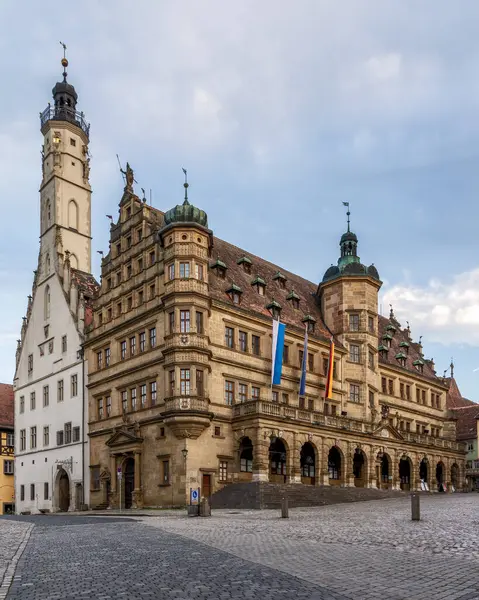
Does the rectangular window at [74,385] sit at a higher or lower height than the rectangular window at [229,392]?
higher

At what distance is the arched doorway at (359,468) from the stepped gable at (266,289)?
9.86 meters

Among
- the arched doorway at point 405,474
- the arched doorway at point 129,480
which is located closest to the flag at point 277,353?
the arched doorway at point 129,480

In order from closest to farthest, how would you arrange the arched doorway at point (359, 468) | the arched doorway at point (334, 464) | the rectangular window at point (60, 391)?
1. the arched doorway at point (334, 464)
2. the arched doorway at point (359, 468)
3. the rectangular window at point (60, 391)

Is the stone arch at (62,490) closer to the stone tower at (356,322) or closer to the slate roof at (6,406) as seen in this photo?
the slate roof at (6,406)

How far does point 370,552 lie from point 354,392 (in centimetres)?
4626

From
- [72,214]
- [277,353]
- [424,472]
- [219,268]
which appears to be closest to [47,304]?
[72,214]

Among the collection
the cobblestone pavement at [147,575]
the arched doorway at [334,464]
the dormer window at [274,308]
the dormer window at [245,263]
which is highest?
the dormer window at [245,263]

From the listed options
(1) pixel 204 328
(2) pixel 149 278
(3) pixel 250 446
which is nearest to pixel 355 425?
(3) pixel 250 446

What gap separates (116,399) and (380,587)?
43.3m

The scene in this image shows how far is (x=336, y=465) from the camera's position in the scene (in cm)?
5600

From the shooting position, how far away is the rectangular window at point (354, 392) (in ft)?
200

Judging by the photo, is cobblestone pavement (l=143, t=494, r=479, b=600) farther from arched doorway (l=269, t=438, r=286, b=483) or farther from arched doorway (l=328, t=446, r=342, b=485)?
arched doorway (l=328, t=446, r=342, b=485)

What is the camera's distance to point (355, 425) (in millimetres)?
55281

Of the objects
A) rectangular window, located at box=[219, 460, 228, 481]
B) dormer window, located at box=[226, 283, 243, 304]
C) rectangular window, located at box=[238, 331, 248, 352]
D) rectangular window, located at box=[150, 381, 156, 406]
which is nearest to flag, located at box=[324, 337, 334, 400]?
rectangular window, located at box=[238, 331, 248, 352]
